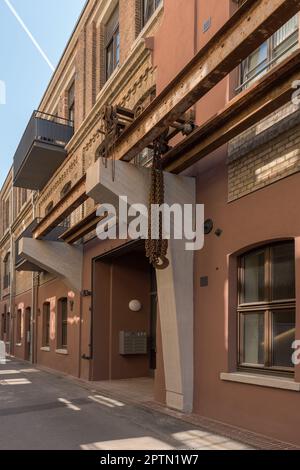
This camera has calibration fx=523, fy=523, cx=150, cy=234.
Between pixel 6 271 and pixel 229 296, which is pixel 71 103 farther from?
pixel 6 271

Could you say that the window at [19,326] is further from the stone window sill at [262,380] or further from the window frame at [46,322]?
the stone window sill at [262,380]

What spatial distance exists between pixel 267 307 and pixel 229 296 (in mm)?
773

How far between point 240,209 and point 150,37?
5056mm

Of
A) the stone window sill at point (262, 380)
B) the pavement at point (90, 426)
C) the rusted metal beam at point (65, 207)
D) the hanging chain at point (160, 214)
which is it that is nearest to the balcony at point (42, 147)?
the rusted metal beam at point (65, 207)

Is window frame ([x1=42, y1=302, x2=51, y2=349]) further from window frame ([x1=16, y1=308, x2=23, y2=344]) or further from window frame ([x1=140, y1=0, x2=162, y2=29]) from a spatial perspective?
window frame ([x1=140, y1=0, x2=162, y2=29])

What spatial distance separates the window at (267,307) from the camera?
681 cm

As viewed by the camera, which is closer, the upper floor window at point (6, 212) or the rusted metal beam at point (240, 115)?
the rusted metal beam at point (240, 115)

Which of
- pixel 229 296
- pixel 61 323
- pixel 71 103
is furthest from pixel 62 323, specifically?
pixel 229 296

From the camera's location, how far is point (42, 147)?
17.0 metres

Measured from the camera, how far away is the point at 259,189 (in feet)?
23.8

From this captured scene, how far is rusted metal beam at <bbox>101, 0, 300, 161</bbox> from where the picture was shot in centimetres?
530

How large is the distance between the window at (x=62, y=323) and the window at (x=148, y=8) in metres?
9.24
